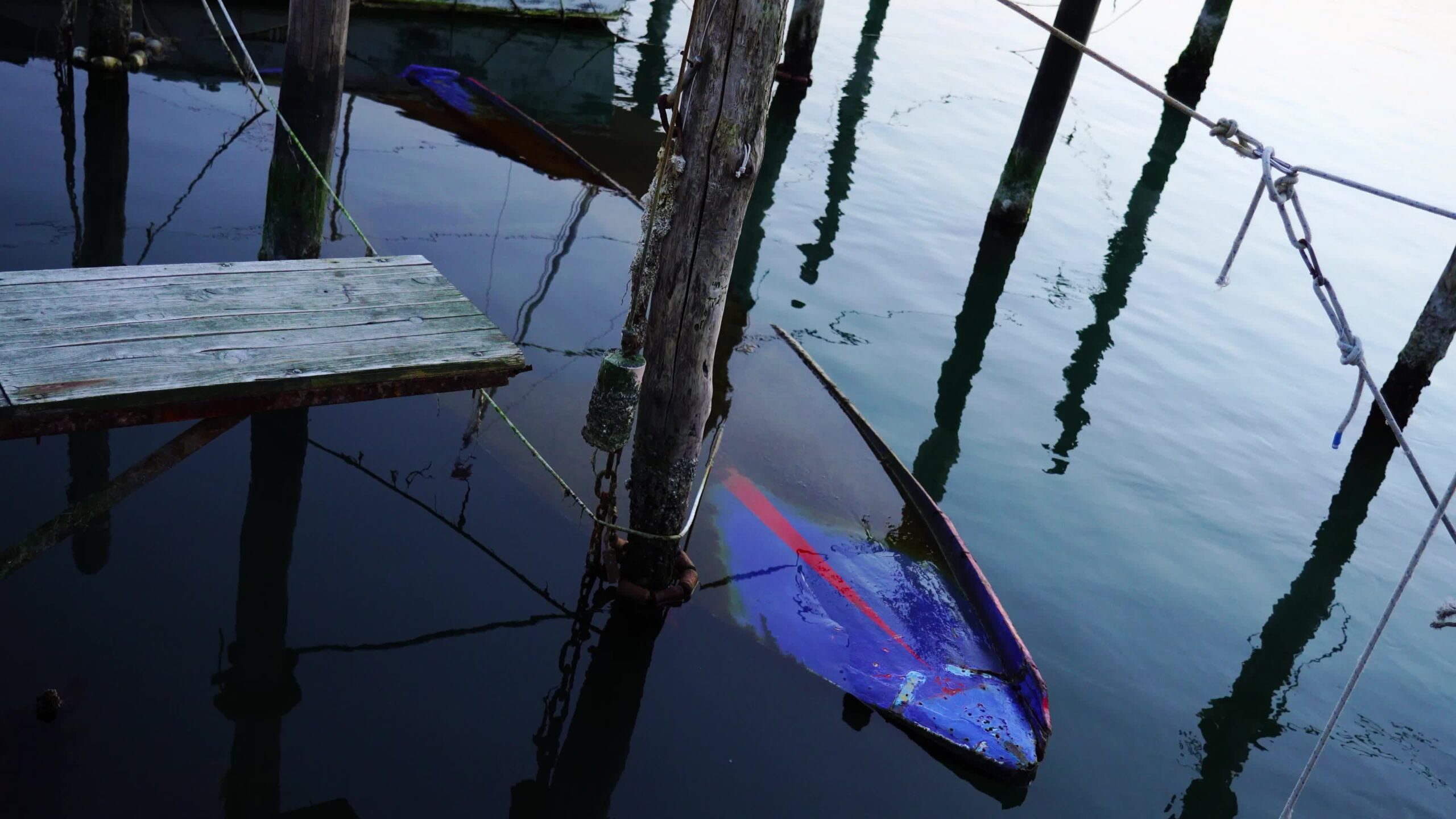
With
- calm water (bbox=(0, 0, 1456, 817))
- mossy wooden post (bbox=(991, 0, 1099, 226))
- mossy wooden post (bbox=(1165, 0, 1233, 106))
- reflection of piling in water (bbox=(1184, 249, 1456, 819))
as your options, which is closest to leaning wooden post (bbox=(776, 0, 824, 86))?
calm water (bbox=(0, 0, 1456, 817))

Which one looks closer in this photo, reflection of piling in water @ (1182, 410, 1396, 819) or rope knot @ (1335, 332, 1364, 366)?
rope knot @ (1335, 332, 1364, 366)

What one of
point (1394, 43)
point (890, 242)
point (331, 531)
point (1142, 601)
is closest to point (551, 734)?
point (331, 531)

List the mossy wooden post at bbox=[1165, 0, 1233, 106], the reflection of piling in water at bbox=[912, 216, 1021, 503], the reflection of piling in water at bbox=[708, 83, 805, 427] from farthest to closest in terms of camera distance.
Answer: the mossy wooden post at bbox=[1165, 0, 1233, 106]
the reflection of piling in water at bbox=[912, 216, 1021, 503]
the reflection of piling in water at bbox=[708, 83, 805, 427]

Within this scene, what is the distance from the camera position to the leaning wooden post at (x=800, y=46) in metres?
15.1

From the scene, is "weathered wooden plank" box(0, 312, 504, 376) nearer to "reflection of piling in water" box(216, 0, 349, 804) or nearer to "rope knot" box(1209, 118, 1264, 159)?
"reflection of piling in water" box(216, 0, 349, 804)

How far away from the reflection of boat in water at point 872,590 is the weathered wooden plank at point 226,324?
2228mm

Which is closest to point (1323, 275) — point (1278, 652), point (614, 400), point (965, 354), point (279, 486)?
point (614, 400)

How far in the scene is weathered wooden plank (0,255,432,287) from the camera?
403 centimetres

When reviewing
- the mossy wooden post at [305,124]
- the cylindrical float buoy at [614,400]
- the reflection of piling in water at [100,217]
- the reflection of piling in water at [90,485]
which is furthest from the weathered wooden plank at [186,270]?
the mossy wooden post at [305,124]

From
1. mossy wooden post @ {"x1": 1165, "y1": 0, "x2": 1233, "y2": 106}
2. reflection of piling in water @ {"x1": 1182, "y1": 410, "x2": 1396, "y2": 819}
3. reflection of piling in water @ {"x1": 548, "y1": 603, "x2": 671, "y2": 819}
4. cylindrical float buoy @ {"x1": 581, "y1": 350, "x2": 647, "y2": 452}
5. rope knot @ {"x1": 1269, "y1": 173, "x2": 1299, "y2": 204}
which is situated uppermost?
mossy wooden post @ {"x1": 1165, "y1": 0, "x2": 1233, "y2": 106}

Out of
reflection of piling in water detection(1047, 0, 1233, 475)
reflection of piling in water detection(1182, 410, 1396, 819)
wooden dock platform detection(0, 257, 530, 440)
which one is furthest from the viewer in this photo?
reflection of piling in water detection(1047, 0, 1233, 475)

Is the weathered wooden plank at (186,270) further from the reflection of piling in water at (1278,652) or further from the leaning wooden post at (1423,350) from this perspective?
the leaning wooden post at (1423,350)

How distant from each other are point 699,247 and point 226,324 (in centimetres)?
192

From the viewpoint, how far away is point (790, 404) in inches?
291
